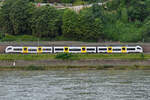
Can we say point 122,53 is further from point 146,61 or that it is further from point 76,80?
point 76,80

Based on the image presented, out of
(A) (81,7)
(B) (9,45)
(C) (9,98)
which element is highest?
(A) (81,7)

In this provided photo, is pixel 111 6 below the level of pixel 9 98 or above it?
above

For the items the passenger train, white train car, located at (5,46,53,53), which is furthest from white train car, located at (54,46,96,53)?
white train car, located at (5,46,53,53)

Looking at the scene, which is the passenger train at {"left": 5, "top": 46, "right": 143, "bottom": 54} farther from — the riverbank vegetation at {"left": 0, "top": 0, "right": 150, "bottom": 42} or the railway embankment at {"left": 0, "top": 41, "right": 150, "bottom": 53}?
the riverbank vegetation at {"left": 0, "top": 0, "right": 150, "bottom": 42}

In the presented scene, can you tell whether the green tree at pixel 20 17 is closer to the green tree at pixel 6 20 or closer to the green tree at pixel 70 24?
the green tree at pixel 6 20

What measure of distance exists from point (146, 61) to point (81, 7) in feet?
90.8

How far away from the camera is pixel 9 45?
7962 cm

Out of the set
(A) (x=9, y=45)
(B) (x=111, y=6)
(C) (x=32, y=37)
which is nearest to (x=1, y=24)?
(C) (x=32, y=37)

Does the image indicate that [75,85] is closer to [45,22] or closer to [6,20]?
[45,22]

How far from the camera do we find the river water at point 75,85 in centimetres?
5019

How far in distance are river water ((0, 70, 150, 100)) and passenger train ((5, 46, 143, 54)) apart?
35.5 feet

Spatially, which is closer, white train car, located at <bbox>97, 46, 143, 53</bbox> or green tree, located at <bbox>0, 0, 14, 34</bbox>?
white train car, located at <bbox>97, 46, 143, 53</bbox>

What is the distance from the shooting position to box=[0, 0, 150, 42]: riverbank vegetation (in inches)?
3425

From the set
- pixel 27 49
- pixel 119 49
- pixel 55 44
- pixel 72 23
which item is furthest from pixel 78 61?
pixel 72 23
